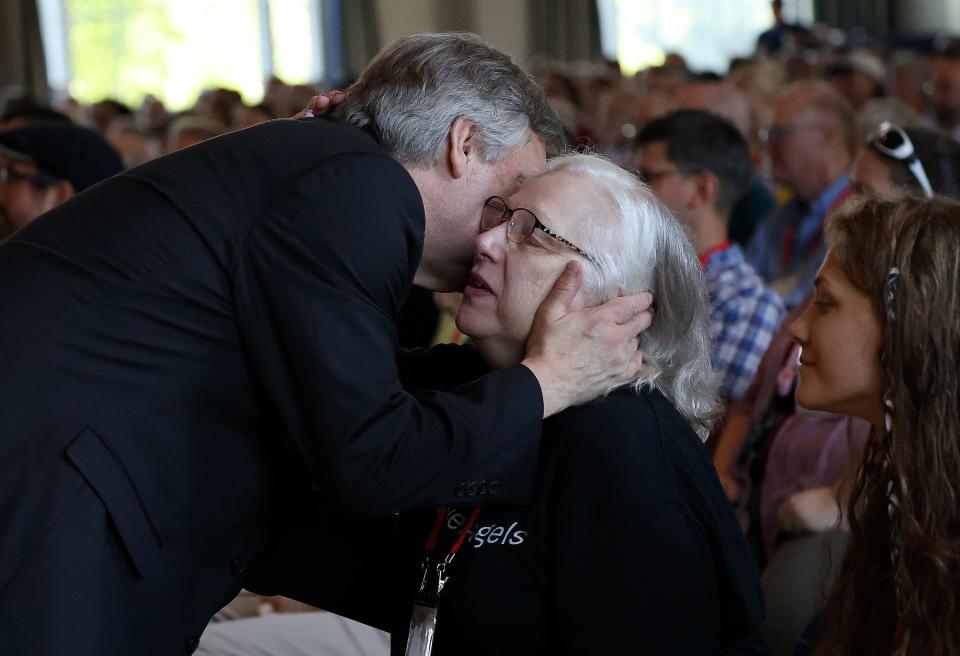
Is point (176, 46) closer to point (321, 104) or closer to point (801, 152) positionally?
point (801, 152)

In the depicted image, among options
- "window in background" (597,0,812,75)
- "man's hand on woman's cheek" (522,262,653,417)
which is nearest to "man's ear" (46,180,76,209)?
"man's hand on woman's cheek" (522,262,653,417)

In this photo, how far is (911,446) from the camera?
1.54 meters

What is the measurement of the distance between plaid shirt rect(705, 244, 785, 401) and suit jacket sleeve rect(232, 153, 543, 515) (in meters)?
1.77

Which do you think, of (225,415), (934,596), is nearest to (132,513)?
(225,415)

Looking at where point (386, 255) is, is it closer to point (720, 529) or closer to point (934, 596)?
point (720, 529)

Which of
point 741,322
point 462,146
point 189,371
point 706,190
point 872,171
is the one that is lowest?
point 741,322

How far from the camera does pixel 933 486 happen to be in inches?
59.4

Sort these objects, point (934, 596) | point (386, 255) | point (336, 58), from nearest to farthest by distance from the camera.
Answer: point (934, 596)
point (386, 255)
point (336, 58)

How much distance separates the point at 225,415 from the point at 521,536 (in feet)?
1.45

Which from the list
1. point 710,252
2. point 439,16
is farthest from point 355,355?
point 439,16

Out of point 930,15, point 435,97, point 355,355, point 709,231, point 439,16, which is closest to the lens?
point 355,355

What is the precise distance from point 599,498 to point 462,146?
0.55m

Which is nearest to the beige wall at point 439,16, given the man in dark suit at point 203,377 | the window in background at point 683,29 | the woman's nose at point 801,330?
the window in background at point 683,29

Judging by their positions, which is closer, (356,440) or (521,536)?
(356,440)
